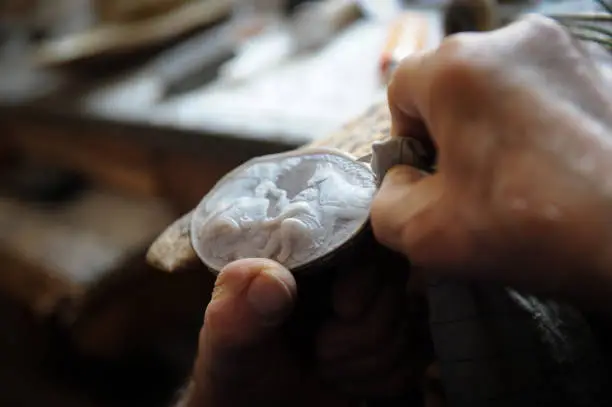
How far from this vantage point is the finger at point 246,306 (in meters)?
0.33

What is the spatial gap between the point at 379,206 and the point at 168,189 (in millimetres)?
729

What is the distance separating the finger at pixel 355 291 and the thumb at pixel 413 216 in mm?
63

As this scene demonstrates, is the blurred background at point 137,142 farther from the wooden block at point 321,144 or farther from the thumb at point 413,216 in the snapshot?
the thumb at point 413,216

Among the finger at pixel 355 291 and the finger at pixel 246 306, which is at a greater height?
the finger at pixel 246 306

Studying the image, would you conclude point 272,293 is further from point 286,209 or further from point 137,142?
point 137,142

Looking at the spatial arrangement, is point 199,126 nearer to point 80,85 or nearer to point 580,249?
point 80,85

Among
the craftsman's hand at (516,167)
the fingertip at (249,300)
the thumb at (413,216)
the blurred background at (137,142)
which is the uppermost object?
the craftsman's hand at (516,167)

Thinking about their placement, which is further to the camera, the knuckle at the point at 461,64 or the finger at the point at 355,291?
the finger at the point at 355,291

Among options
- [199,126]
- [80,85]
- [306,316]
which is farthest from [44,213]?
[306,316]

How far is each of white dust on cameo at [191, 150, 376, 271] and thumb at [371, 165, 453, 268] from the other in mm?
39

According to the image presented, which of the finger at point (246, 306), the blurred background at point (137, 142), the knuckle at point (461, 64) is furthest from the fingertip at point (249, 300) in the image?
the blurred background at point (137, 142)

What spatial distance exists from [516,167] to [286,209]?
0.14 metres

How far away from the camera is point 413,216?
0.28 meters

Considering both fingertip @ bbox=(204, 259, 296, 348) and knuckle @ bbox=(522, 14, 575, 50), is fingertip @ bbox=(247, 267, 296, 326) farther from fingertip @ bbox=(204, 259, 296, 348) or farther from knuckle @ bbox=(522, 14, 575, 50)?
knuckle @ bbox=(522, 14, 575, 50)
